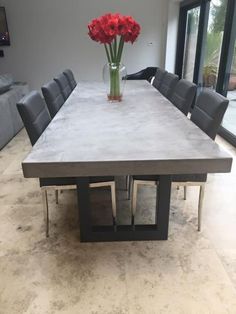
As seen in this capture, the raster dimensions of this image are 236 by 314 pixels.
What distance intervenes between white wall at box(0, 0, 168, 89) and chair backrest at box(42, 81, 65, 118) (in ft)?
10.9

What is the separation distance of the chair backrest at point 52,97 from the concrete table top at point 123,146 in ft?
1.04

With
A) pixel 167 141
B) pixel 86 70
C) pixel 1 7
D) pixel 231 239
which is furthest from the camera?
pixel 86 70

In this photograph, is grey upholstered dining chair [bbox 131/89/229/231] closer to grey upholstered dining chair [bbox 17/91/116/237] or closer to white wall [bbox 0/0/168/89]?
grey upholstered dining chair [bbox 17/91/116/237]

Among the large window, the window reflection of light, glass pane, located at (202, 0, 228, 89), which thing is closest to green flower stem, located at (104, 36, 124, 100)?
the large window

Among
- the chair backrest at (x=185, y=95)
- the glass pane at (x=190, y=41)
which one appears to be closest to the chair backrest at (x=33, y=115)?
the chair backrest at (x=185, y=95)

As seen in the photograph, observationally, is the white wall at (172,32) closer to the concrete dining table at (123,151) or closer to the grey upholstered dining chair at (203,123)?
the concrete dining table at (123,151)

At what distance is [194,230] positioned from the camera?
76.7 inches

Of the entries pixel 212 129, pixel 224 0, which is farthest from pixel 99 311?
pixel 224 0

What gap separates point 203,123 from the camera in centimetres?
182

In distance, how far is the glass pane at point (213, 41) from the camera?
384 cm

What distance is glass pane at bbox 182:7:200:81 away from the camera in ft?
16.1

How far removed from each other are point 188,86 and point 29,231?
5.63ft

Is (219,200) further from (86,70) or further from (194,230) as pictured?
(86,70)

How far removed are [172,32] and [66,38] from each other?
86.0 inches
